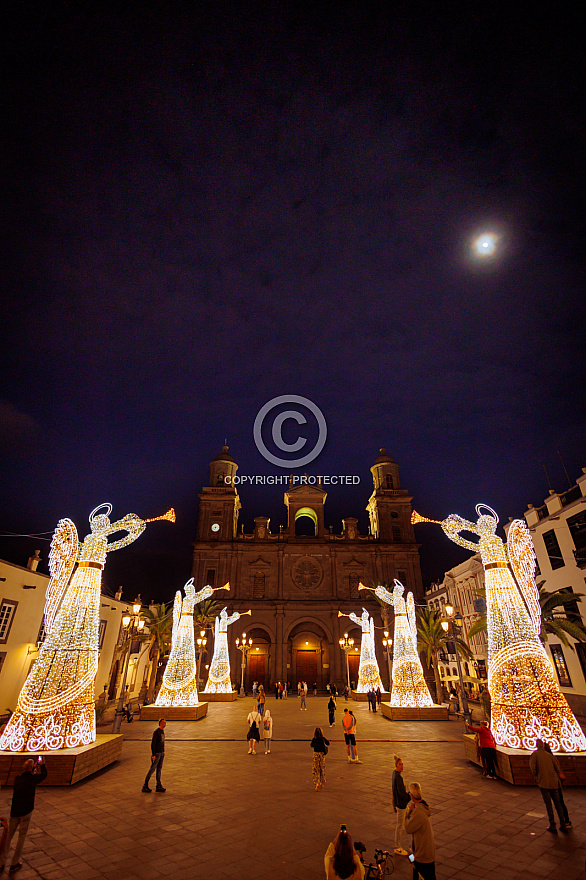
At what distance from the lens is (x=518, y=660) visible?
31.7 feet

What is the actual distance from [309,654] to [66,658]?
1513 inches

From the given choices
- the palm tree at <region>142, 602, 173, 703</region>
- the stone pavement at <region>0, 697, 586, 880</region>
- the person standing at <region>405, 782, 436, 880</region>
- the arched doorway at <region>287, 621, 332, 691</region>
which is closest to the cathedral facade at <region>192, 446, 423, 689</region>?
the arched doorway at <region>287, 621, 332, 691</region>

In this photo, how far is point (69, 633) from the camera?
10.1m

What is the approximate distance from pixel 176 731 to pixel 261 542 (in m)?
32.7

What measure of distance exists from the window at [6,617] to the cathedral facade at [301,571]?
83.1 feet

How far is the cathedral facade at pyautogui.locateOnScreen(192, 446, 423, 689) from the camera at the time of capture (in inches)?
1679

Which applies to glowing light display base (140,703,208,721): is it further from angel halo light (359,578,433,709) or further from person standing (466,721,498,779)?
person standing (466,721,498,779)

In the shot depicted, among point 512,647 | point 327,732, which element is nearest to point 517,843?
point 512,647

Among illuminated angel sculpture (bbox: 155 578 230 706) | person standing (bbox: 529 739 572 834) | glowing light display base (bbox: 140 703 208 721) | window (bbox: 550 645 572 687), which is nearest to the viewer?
person standing (bbox: 529 739 572 834)

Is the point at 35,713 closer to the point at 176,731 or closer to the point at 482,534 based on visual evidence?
the point at 176,731

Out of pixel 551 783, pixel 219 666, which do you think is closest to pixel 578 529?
pixel 551 783

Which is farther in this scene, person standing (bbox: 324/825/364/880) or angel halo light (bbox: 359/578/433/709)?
angel halo light (bbox: 359/578/433/709)

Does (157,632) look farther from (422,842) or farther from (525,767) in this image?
(422,842)

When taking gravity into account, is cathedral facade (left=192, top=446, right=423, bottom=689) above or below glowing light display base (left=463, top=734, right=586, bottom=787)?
above
